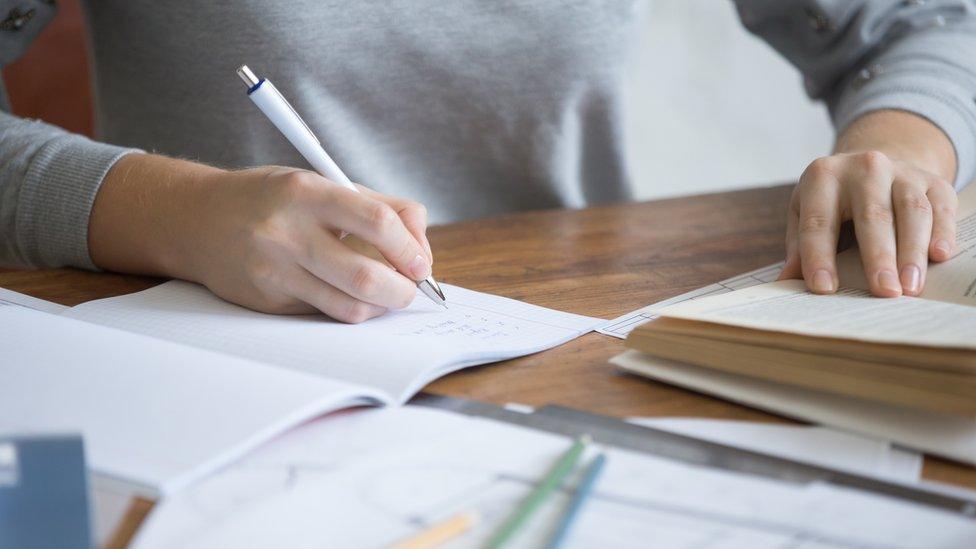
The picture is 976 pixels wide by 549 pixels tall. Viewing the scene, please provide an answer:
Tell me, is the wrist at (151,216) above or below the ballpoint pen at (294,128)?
below

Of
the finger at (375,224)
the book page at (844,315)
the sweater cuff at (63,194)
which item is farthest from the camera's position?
the sweater cuff at (63,194)

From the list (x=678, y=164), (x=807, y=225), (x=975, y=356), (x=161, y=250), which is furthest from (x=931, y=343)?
(x=678, y=164)

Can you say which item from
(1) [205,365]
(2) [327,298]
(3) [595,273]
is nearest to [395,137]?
(3) [595,273]

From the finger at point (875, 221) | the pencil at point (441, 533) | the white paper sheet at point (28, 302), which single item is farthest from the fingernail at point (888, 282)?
the white paper sheet at point (28, 302)

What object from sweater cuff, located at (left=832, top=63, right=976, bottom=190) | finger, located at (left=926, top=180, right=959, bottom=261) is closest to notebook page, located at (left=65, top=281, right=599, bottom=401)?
finger, located at (left=926, top=180, right=959, bottom=261)

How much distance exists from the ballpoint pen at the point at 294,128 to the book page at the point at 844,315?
0.18m

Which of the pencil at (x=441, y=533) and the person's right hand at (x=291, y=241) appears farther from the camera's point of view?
the person's right hand at (x=291, y=241)

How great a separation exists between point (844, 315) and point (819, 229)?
14 centimetres

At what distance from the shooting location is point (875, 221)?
62 cm

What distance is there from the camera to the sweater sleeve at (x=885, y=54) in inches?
35.5

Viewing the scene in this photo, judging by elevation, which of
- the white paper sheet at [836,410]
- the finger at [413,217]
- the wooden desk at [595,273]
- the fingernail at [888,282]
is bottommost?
the wooden desk at [595,273]

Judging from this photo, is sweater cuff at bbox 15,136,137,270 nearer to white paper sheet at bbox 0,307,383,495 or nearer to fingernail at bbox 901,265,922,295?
white paper sheet at bbox 0,307,383,495

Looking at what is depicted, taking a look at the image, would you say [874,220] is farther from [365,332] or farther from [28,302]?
[28,302]

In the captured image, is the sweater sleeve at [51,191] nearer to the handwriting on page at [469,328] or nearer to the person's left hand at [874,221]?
the handwriting on page at [469,328]
